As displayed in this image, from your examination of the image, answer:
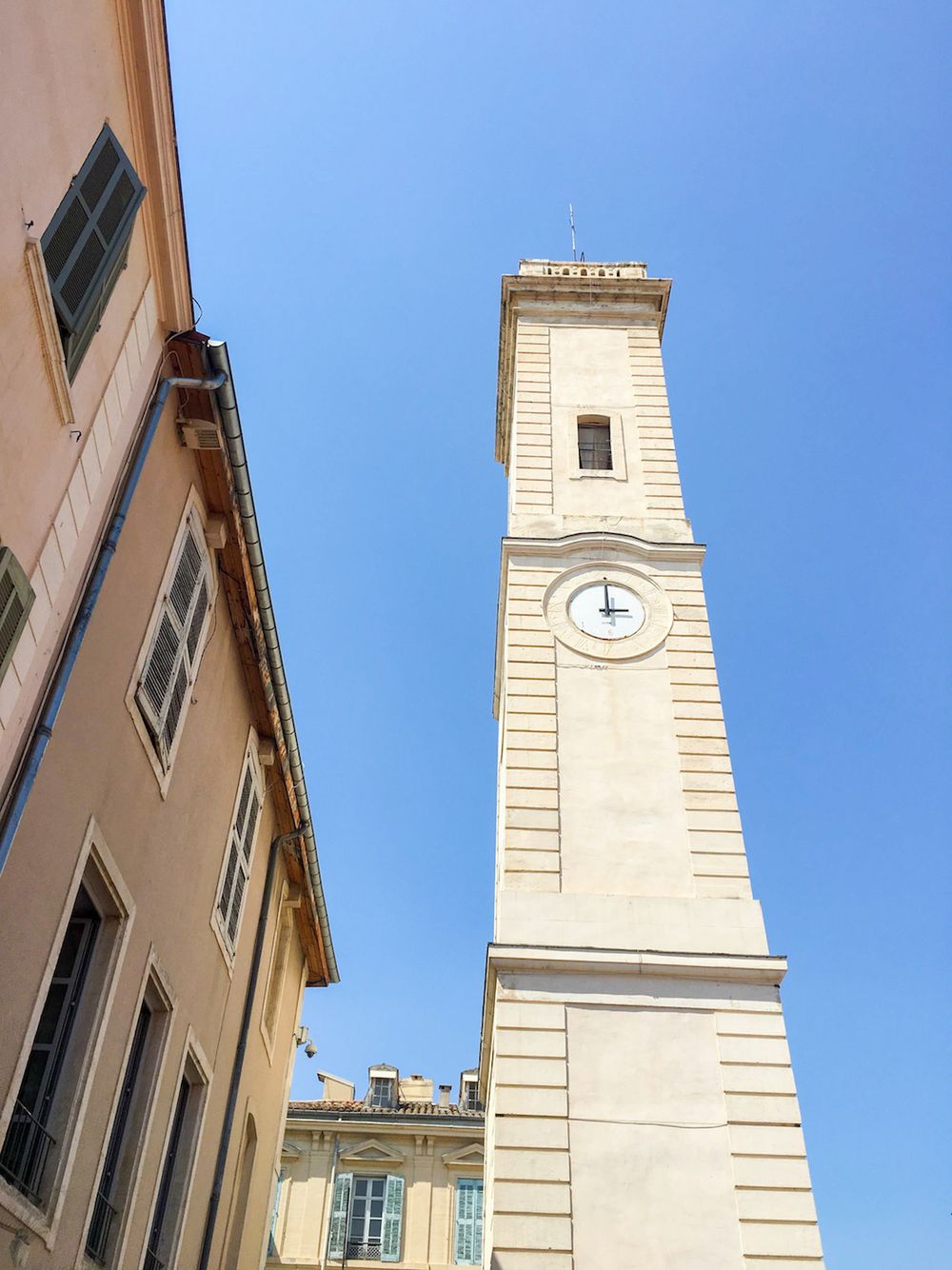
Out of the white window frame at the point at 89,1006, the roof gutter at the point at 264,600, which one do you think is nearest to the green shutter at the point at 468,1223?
the roof gutter at the point at 264,600

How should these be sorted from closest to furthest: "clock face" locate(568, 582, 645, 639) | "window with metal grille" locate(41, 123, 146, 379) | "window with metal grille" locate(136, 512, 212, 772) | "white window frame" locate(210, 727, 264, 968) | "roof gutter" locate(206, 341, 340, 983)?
"window with metal grille" locate(41, 123, 146, 379), "window with metal grille" locate(136, 512, 212, 772), "roof gutter" locate(206, 341, 340, 983), "white window frame" locate(210, 727, 264, 968), "clock face" locate(568, 582, 645, 639)

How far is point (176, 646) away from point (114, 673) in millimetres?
1620

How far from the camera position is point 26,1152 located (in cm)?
737

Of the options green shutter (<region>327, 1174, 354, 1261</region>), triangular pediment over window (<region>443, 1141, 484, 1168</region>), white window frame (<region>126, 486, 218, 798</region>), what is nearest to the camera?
white window frame (<region>126, 486, 218, 798</region>)

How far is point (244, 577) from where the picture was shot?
11891 mm

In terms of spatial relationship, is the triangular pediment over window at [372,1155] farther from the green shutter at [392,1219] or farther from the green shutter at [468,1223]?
the green shutter at [468,1223]

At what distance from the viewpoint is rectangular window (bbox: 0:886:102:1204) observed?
7312mm

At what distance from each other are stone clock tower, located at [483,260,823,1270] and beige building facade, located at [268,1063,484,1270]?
1540 cm

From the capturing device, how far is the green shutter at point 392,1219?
2772 cm

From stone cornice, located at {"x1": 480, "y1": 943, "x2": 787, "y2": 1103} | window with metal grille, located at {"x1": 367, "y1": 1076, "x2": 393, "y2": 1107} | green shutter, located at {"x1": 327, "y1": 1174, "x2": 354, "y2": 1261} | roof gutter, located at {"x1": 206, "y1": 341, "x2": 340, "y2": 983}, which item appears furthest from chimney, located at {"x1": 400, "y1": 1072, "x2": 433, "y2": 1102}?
stone cornice, located at {"x1": 480, "y1": 943, "x2": 787, "y2": 1103}

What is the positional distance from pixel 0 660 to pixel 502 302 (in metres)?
19.0

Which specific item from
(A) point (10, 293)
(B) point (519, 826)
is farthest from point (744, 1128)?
(A) point (10, 293)

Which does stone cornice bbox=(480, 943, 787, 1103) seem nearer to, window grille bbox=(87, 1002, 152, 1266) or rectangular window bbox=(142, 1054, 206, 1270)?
rectangular window bbox=(142, 1054, 206, 1270)

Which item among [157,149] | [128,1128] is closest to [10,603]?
[157,149]
